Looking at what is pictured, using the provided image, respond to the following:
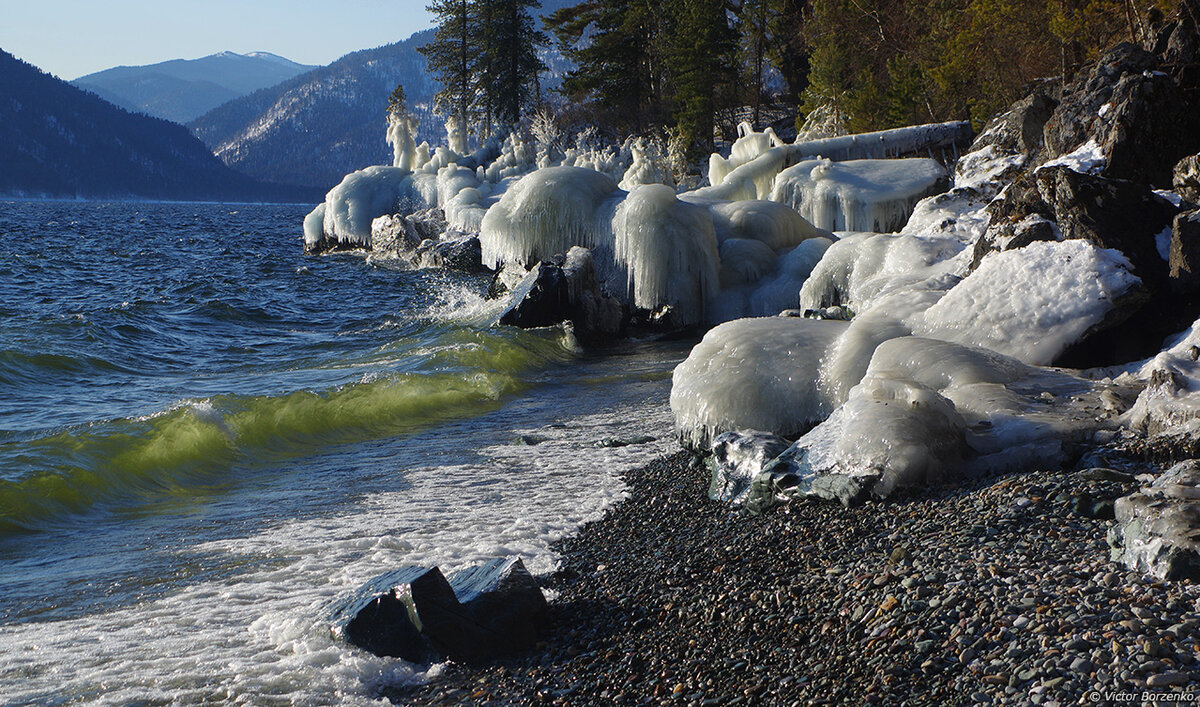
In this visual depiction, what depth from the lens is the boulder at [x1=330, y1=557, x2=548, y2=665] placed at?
497cm

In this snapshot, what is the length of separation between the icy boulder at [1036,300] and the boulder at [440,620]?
474 cm

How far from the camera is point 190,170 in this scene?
172125 mm

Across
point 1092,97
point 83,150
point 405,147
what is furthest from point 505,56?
point 83,150

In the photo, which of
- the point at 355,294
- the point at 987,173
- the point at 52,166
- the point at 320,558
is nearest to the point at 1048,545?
the point at 320,558

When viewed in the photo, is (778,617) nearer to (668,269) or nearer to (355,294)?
(668,269)

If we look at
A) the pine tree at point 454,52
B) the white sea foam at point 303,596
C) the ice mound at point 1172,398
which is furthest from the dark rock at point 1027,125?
the pine tree at point 454,52

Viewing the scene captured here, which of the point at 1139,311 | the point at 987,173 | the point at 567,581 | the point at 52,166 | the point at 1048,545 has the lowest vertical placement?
the point at 567,581

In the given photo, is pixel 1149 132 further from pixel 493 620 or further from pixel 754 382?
pixel 493 620

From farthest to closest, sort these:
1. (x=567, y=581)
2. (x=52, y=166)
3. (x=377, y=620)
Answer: (x=52, y=166)
(x=567, y=581)
(x=377, y=620)

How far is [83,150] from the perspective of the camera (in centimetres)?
15725

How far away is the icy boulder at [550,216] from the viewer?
17.7 meters

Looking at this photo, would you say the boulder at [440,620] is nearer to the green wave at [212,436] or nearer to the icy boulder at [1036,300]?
the green wave at [212,436]

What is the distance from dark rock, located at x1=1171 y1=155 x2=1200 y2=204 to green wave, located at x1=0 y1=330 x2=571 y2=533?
797 cm

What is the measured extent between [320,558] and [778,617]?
3381 millimetres
